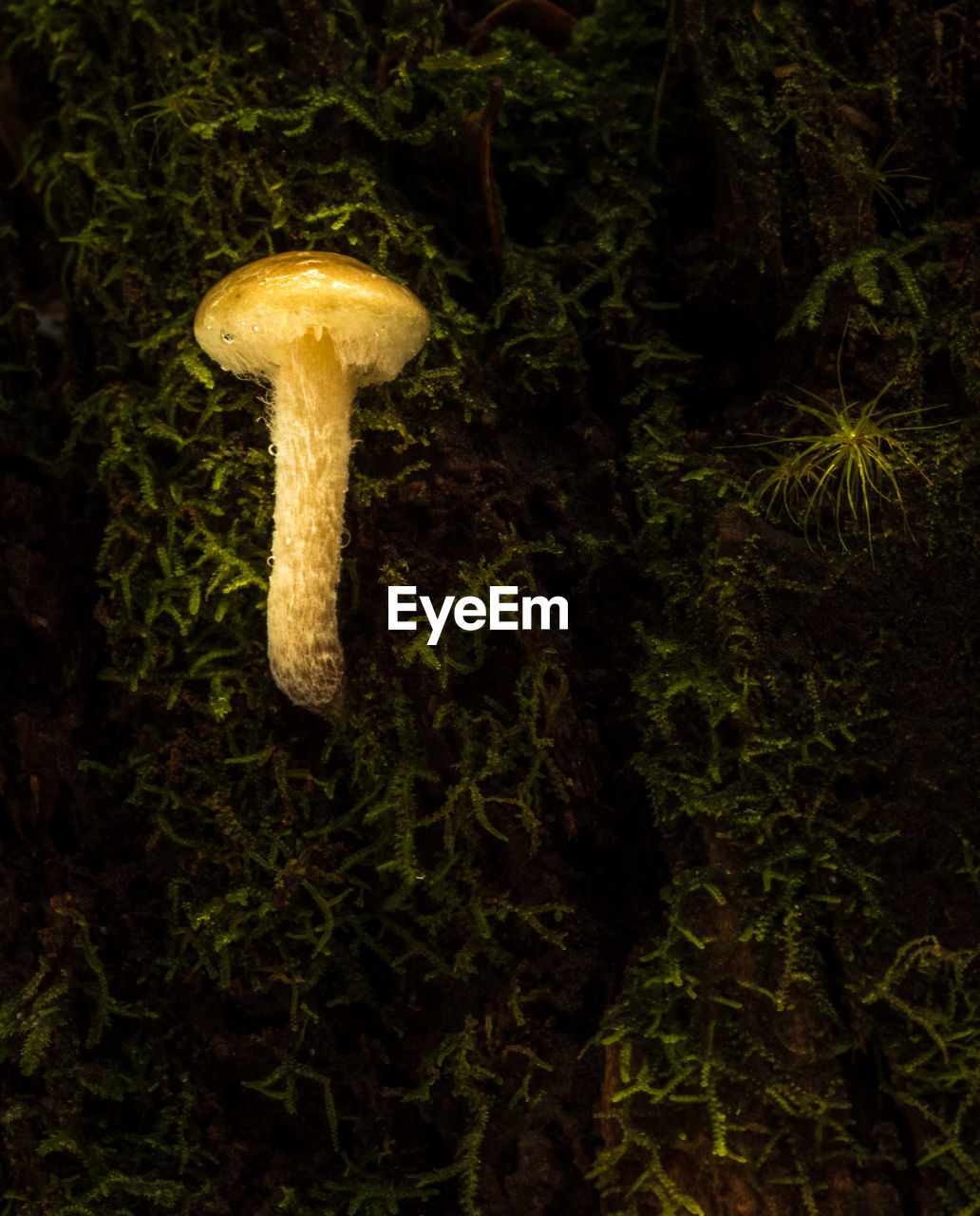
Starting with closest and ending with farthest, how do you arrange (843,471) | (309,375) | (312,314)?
1. (312,314)
2. (309,375)
3. (843,471)

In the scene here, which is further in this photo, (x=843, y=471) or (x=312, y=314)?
(x=843, y=471)

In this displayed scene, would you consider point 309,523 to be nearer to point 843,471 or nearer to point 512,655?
point 512,655

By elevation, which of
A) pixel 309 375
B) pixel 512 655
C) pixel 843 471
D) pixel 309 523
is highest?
pixel 309 375

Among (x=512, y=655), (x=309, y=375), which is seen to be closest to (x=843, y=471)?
(x=512, y=655)

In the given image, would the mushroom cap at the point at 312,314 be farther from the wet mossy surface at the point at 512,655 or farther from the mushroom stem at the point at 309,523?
the wet mossy surface at the point at 512,655

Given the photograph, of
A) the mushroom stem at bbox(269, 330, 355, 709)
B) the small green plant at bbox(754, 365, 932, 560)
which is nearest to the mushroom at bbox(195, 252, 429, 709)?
the mushroom stem at bbox(269, 330, 355, 709)

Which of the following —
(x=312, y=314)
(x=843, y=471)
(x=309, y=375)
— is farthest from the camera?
(x=843, y=471)

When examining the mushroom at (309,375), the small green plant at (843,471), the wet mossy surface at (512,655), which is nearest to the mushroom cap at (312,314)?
the mushroom at (309,375)
